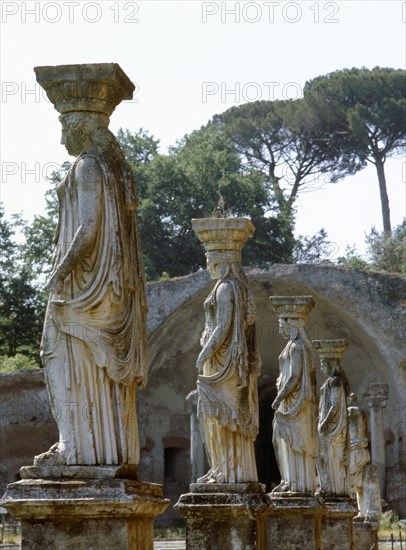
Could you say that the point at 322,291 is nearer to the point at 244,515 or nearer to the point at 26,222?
the point at 26,222

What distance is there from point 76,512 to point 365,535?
13.3 meters

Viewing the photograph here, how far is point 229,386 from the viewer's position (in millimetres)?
11336

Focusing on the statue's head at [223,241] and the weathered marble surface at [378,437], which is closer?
the statue's head at [223,241]

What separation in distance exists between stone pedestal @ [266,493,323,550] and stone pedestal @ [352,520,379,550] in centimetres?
556

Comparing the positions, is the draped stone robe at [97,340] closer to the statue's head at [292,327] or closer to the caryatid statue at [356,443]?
the statue's head at [292,327]

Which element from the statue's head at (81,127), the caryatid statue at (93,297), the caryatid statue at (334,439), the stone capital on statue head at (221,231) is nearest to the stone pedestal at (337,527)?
the caryatid statue at (334,439)

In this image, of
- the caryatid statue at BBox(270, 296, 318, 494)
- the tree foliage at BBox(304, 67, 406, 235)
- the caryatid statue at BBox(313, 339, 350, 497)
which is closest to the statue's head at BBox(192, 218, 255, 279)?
the caryatid statue at BBox(270, 296, 318, 494)

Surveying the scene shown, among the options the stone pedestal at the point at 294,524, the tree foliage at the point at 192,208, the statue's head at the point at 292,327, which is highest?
the tree foliage at the point at 192,208

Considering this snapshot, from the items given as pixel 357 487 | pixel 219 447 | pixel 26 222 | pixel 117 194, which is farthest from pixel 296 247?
pixel 117 194

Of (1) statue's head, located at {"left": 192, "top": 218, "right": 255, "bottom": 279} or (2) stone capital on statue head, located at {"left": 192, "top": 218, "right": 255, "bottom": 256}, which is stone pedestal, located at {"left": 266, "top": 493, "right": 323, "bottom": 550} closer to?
(1) statue's head, located at {"left": 192, "top": 218, "right": 255, "bottom": 279}

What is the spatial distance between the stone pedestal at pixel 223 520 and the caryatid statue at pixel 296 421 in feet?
12.0

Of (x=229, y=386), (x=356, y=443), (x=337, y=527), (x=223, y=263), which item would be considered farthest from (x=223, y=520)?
(x=356, y=443)

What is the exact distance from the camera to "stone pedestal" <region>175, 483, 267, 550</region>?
34.8 feet

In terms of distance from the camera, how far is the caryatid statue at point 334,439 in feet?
56.1
